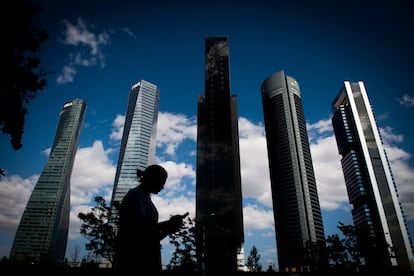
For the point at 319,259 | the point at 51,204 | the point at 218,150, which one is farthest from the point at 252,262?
the point at 51,204

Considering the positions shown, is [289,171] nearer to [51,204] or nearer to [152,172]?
[51,204]

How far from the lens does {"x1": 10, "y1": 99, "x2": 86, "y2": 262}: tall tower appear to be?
13000 centimetres

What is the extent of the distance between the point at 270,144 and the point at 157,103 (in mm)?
74922

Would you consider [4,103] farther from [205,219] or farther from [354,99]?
[354,99]

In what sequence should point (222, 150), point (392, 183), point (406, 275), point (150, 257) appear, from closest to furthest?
point (150, 257) → point (406, 275) → point (222, 150) → point (392, 183)

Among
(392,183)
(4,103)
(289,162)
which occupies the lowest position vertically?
(4,103)

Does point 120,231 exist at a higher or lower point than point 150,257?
higher

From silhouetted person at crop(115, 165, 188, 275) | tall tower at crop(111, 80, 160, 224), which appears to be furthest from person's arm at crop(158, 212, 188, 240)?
tall tower at crop(111, 80, 160, 224)

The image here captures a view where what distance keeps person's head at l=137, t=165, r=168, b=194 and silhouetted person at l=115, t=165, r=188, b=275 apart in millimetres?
93

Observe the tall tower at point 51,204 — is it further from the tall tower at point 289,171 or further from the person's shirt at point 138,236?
the person's shirt at point 138,236

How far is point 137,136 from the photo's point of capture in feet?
447

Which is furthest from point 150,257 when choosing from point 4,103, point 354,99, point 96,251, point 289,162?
point 354,99

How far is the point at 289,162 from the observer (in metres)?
135

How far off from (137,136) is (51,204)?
197 feet
